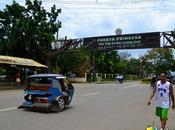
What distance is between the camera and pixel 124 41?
56188 millimetres

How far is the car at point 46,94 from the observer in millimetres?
17391

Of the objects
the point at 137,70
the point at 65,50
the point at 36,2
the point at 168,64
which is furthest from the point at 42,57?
the point at 137,70

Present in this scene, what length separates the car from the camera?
1739cm

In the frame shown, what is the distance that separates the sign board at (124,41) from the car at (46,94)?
36726 mm

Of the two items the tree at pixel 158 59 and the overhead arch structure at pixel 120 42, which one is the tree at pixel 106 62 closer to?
the tree at pixel 158 59

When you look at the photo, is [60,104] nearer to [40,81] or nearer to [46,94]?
[46,94]

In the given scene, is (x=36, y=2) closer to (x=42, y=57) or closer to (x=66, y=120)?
(x=42, y=57)

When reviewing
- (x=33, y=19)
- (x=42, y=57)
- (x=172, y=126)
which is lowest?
(x=172, y=126)

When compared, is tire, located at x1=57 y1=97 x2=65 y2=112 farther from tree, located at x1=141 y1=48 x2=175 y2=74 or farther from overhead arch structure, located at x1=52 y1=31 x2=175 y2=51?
tree, located at x1=141 y1=48 x2=175 y2=74

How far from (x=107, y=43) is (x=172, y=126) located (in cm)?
4367

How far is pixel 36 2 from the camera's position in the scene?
55.5 m

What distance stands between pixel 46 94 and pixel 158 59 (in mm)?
98879

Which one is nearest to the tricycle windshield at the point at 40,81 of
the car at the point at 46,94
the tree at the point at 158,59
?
the car at the point at 46,94

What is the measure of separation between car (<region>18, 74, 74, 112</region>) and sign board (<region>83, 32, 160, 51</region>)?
120 feet
